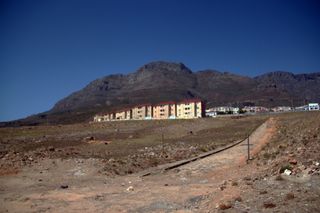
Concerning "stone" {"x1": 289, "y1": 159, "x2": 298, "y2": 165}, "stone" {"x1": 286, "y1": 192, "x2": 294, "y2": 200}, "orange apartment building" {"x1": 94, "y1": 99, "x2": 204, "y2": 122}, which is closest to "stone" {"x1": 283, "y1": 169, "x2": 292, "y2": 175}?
"stone" {"x1": 289, "y1": 159, "x2": 298, "y2": 165}

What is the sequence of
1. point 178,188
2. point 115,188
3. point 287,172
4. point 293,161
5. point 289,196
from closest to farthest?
point 289,196 → point 287,172 → point 293,161 → point 178,188 → point 115,188

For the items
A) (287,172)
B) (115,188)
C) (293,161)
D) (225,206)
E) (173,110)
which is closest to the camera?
(225,206)

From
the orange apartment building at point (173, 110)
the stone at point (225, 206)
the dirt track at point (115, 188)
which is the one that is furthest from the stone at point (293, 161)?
the orange apartment building at point (173, 110)

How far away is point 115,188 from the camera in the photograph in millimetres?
24391

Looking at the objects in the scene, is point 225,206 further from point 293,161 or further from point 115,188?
point 115,188

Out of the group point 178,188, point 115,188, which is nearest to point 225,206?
point 178,188

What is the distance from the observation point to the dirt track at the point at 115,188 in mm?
19023

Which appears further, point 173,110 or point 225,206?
point 173,110

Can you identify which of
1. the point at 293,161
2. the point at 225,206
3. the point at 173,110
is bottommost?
the point at 225,206

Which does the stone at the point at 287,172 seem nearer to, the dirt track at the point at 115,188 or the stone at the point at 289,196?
the dirt track at the point at 115,188

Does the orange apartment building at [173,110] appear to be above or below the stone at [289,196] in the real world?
above

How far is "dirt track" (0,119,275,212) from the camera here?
19023 millimetres

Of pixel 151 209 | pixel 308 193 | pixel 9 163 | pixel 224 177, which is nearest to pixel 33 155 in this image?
pixel 9 163

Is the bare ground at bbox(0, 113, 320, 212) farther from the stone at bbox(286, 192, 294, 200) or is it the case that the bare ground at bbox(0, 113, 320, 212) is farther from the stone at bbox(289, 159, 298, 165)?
the stone at bbox(289, 159, 298, 165)
